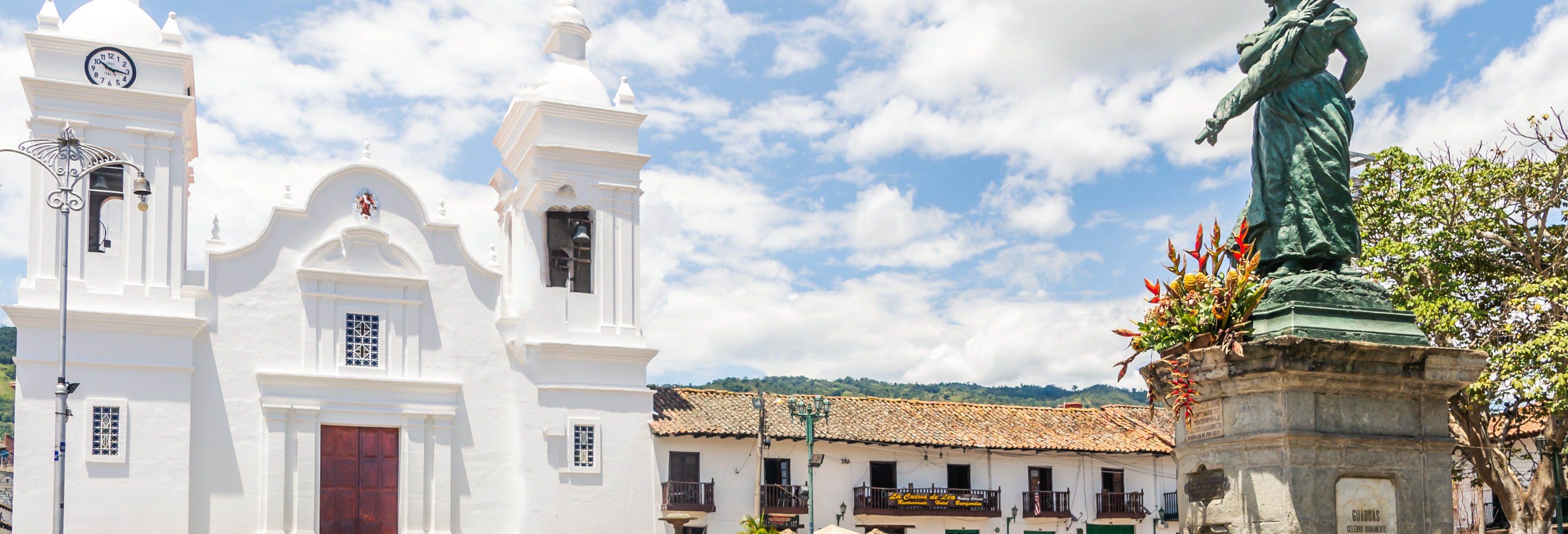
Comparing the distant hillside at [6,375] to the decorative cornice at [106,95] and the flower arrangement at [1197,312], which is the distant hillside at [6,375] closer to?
the decorative cornice at [106,95]

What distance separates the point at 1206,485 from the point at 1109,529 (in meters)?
26.9

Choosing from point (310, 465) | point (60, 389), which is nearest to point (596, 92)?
point (310, 465)

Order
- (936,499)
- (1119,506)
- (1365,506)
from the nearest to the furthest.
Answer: (1365,506)
(936,499)
(1119,506)

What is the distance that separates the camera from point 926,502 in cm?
3064

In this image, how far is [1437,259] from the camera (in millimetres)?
19141

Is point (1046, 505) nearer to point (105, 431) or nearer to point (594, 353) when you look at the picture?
point (594, 353)

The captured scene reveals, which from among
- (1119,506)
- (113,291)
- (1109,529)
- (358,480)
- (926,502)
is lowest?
(1109,529)

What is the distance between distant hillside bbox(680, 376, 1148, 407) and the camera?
163 feet

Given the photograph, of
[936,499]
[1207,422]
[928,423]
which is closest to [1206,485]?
[1207,422]

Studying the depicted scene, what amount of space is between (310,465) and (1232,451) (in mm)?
16991

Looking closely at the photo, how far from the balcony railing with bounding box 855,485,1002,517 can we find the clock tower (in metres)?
14.6

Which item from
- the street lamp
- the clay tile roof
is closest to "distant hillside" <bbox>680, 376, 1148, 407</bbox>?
the clay tile roof

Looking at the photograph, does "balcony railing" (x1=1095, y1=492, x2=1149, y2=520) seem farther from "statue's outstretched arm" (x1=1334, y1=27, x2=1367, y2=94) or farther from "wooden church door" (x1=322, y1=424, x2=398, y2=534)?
"statue's outstretched arm" (x1=1334, y1=27, x2=1367, y2=94)

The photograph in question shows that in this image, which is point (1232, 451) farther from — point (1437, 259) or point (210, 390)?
point (210, 390)
